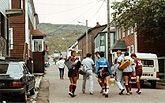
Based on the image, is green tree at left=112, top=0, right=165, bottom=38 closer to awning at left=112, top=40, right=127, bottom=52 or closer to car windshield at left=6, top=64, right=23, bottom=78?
awning at left=112, top=40, right=127, bottom=52

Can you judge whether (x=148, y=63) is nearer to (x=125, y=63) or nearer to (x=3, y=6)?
(x=125, y=63)

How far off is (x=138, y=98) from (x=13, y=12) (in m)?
12.4

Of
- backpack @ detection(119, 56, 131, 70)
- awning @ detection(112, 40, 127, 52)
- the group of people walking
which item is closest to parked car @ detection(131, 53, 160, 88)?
the group of people walking

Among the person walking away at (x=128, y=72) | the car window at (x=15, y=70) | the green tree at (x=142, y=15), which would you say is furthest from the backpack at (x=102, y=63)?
the green tree at (x=142, y=15)

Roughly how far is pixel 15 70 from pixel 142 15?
19893 mm

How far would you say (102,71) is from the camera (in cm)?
1875

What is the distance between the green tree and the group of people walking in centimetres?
1349

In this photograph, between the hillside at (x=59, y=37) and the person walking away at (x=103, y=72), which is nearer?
the person walking away at (x=103, y=72)

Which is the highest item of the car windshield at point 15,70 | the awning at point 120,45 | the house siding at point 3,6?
the house siding at point 3,6

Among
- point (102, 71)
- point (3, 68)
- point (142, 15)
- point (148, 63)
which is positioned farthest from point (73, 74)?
point (142, 15)

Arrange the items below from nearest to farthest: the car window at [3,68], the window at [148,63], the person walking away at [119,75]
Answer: the car window at [3,68] → the person walking away at [119,75] → the window at [148,63]

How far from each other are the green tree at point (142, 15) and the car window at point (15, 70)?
18151mm

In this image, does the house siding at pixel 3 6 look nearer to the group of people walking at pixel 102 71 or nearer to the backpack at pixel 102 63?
the group of people walking at pixel 102 71

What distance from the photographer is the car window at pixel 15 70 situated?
1600cm
